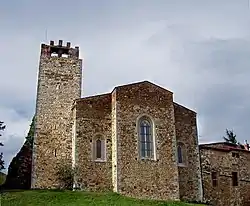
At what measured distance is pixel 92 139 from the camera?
105ft

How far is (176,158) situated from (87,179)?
22.2 ft

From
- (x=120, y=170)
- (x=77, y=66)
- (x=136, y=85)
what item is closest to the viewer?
(x=120, y=170)

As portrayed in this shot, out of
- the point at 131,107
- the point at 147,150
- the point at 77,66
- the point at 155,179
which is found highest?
the point at 77,66

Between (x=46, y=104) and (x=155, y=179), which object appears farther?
(x=46, y=104)

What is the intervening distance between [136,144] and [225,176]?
8696 millimetres

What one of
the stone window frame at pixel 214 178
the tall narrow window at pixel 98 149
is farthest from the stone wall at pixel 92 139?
the stone window frame at pixel 214 178

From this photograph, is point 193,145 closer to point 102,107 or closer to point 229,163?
point 229,163

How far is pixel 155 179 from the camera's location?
30.8 meters

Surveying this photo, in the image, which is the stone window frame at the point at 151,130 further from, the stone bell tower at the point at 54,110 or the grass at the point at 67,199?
the stone bell tower at the point at 54,110

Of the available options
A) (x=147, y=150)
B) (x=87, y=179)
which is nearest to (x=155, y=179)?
(x=147, y=150)

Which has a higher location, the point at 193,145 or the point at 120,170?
the point at 193,145

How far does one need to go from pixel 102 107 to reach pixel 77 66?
701 centimetres

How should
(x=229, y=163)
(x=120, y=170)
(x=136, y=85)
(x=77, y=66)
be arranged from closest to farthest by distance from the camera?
1. (x=120, y=170)
2. (x=136, y=85)
3. (x=229, y=163)
4. (x=77, y=66)

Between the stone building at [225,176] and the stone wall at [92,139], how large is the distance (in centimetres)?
812
